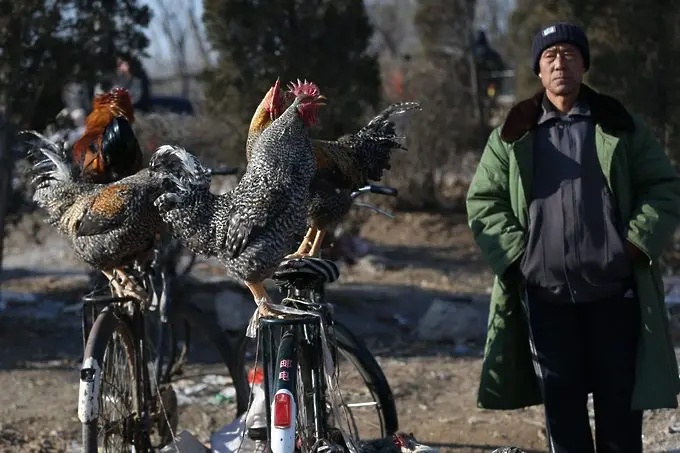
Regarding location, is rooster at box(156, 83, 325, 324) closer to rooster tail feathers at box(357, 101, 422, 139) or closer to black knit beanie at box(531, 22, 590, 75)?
rooster tail feathers at box(357, 101, 422, 139)

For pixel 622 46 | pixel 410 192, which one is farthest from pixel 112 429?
pixel 410 192

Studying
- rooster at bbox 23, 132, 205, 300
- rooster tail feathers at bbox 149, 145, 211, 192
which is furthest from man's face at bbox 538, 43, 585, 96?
rooster at bbox 23, 132, 205, 300

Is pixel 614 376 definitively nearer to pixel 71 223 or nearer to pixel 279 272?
pixel 279 272

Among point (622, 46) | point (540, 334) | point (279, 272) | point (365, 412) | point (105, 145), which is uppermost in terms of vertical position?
point (622, 46)

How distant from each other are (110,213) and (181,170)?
1.97 ft

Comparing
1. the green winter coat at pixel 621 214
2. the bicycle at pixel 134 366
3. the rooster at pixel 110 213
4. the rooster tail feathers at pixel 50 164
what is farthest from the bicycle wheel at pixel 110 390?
the green winter coat at pixel 621 214

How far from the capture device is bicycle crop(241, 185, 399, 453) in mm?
3396

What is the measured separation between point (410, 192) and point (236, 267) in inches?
438

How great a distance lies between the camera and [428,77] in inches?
570

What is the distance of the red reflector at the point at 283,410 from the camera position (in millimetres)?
3348

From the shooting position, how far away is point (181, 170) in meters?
3.63

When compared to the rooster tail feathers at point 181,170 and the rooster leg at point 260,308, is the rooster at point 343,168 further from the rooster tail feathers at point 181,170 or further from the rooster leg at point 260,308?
the rooster tail feathers at point 181,170

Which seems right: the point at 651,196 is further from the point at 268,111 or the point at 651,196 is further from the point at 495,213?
the point at 268,111

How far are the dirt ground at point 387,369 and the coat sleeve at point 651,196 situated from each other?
1676 millimetres
